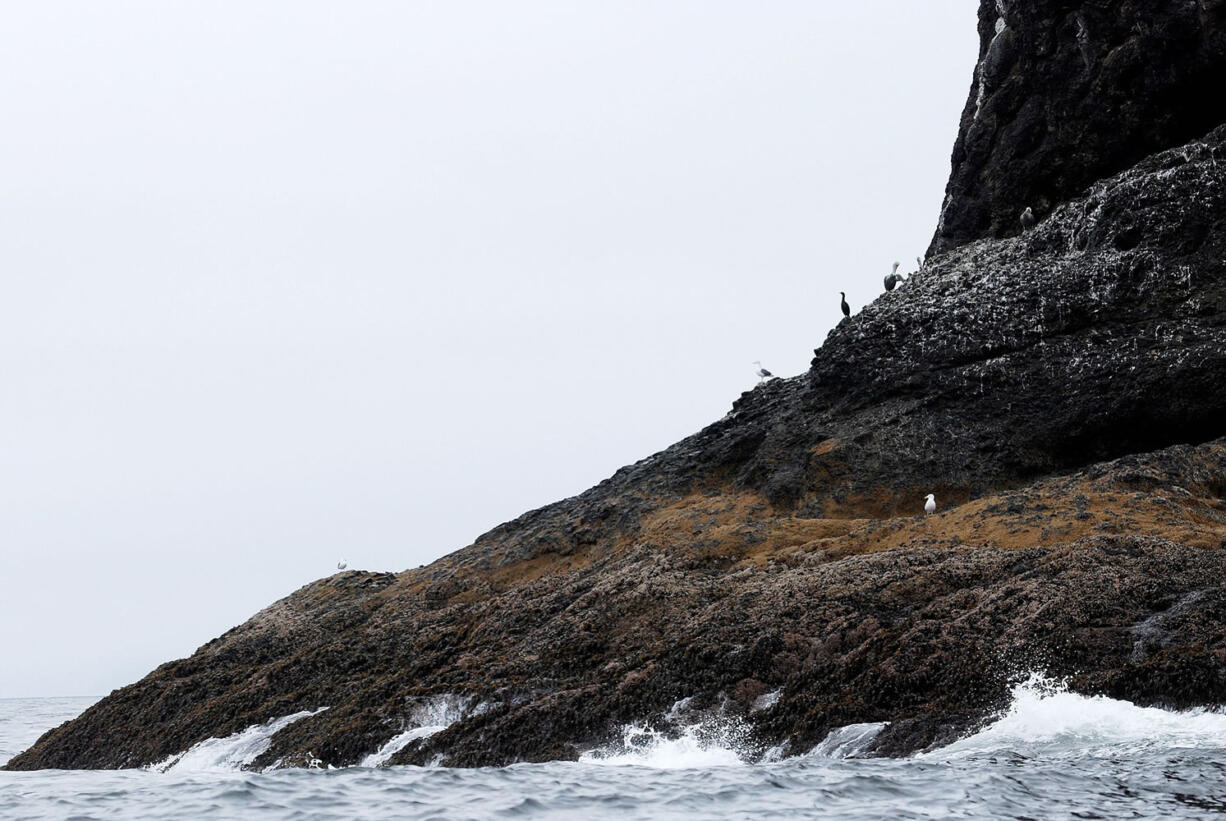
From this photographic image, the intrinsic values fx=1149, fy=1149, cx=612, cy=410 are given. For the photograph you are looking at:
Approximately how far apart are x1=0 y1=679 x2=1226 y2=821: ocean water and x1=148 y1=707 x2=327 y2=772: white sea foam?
393 cm

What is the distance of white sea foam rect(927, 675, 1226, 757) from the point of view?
13391 mm

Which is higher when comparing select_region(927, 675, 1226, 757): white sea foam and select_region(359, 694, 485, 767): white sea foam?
select_region(359, 694, 485, 767): white sea foam

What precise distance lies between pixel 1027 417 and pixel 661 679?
13.3 m

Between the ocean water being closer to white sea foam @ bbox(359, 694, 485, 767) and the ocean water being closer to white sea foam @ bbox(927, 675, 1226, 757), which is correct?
white sea foam @ bbox(927, 675, 1226, 757)

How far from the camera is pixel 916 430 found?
29.2m

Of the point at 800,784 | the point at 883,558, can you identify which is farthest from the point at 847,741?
the point at 883,558

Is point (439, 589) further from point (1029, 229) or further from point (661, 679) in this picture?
point (1029, 229)

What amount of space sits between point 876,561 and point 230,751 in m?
13.6

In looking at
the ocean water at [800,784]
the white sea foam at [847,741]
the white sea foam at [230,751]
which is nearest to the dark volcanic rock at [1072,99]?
the ocean water at [800,784]

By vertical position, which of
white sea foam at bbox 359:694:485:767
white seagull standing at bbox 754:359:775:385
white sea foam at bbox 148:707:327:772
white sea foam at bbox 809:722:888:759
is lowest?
white sea foam at bbox 809:722:888:759

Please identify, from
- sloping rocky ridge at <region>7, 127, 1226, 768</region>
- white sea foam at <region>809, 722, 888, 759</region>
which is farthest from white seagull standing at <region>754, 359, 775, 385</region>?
white sea foam at <region>809, 722, 888, 759</region>

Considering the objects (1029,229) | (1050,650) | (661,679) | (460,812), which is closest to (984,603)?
(1050,650)

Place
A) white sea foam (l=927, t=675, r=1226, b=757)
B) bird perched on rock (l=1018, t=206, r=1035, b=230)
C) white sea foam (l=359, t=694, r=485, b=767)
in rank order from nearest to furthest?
white sea foam (l=927, t=675, r=1226, b=757), white sea foam (l=359, t=694, r=485, b=767), bird perched on rock (l=1018, t=206, r=1035, b=230)

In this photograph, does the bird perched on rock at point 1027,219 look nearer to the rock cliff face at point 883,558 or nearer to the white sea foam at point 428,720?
the rock cliff face at point 883,558
